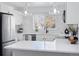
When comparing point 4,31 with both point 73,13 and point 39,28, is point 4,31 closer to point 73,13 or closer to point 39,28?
point 73,13

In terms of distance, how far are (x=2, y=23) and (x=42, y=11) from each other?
12.2 feet

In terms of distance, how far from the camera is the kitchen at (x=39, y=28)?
252cm

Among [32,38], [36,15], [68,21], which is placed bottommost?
[32,38]

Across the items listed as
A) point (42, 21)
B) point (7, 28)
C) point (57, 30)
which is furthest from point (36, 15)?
point (7, 28)

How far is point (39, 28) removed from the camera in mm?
8109

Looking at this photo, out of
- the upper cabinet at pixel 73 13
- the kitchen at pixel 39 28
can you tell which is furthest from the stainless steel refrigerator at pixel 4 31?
the upper cabinet at pixel 73 13

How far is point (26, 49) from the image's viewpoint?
2418 mm

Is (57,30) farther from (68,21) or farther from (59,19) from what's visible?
(68,21)

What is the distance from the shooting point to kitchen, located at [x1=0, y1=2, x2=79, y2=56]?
2.52 metres

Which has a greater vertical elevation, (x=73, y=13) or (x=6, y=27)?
(x=73, y=13)

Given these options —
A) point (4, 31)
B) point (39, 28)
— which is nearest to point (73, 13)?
point (4, 31)

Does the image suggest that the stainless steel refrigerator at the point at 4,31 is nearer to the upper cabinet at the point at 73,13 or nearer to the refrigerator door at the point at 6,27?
the refrigerator door at the point at 6,27

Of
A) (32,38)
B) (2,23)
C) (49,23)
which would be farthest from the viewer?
(49,23)

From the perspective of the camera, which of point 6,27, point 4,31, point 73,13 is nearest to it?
point 73,13
